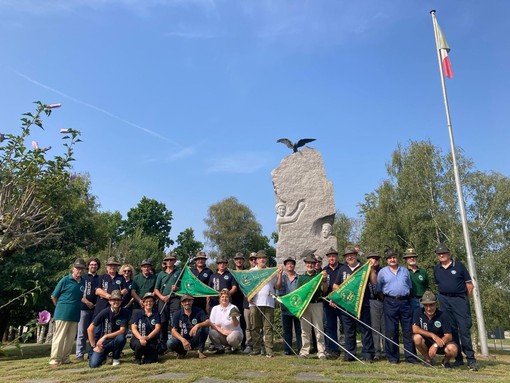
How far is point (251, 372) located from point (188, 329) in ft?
5.54

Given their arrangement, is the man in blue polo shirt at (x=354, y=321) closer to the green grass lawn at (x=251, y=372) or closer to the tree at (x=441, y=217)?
the green grass lawn at (x=251, y=372)

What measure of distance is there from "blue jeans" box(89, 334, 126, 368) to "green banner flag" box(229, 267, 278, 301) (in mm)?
2076

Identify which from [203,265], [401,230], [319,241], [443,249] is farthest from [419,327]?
[401,230]

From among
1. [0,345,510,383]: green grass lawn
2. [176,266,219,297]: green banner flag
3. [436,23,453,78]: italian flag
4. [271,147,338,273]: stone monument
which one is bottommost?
[0,345,510,383]: green grass lawn

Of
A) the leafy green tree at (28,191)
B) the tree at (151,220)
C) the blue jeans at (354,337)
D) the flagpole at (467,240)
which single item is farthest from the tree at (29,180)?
the tree at (151,220)

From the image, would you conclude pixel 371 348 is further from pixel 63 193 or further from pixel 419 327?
pixel 63 193

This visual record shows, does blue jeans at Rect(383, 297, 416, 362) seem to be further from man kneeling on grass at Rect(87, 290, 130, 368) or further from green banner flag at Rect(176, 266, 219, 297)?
man kneeling on grass at Rect(87, 290, 130, 368)

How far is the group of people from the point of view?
6.21 m

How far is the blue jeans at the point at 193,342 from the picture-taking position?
6496 millimetres

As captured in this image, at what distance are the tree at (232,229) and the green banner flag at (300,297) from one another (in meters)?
28.5

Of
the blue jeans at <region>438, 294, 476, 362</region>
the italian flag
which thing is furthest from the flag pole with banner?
the italian flag

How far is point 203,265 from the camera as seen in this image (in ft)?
25.6

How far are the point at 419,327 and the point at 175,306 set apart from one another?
3994mm

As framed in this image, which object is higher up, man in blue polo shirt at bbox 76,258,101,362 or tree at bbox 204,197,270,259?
tree at bbox 204,197,270,259
